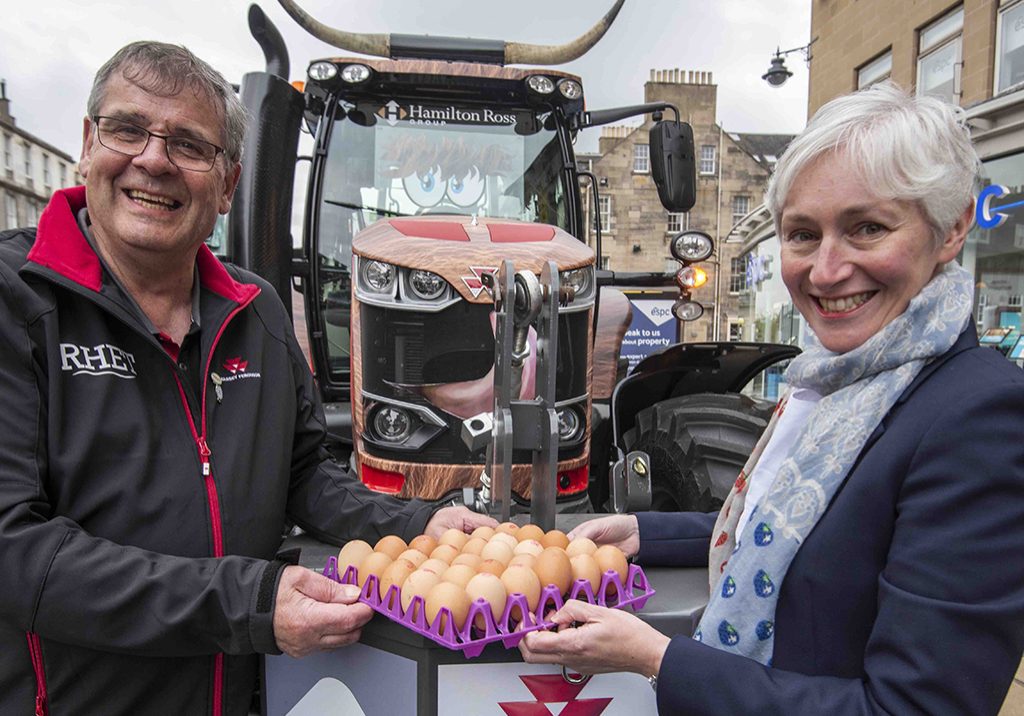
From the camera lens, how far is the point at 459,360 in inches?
111

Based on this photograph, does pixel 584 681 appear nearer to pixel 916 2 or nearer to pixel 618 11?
pixel 618 11

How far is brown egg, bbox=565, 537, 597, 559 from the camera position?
63.9 inches

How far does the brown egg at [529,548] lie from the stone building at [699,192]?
35976mm

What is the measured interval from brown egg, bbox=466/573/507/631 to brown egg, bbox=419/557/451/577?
100mm

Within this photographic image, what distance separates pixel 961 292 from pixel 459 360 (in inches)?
72.8

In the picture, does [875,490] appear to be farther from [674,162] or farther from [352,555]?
[674,162]

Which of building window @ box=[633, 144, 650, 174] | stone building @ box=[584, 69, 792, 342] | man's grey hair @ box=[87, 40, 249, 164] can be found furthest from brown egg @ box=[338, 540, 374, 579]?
building window @ box=[633, 144, 650, 174]

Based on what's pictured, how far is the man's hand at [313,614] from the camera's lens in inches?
53.4

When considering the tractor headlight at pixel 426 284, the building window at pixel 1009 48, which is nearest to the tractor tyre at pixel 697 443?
the tractor headlight at pixel 426 284

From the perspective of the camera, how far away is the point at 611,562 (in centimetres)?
159

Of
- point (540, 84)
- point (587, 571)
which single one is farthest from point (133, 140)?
point (540, 84)

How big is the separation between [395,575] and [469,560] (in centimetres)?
16

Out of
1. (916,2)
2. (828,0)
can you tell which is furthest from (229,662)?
(828,0)

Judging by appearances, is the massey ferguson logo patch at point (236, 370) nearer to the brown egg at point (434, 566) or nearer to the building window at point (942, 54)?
the brown egg at point (434, 566)
